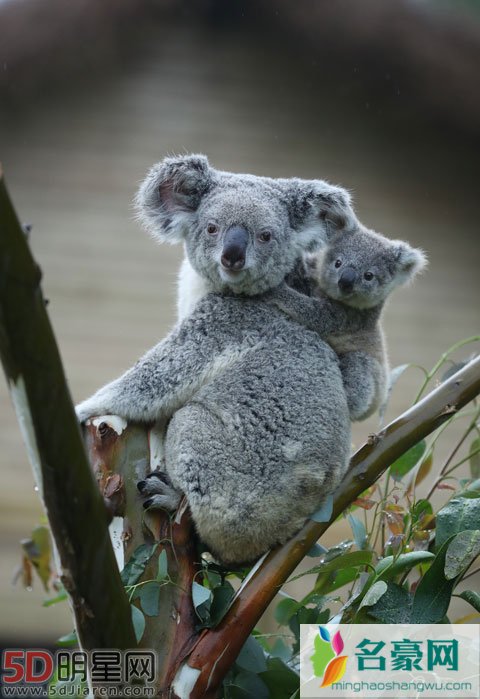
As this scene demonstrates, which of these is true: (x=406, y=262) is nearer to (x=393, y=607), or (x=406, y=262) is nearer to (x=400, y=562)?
(x=400, y=562)

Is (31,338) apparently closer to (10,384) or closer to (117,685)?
(10,384)

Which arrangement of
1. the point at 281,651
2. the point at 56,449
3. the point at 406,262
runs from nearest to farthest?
the point at 56,449
the point at 281,651
the point at 406,262

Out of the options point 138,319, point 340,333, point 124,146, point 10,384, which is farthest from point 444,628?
point 124,146

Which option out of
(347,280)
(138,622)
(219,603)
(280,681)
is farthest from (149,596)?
(347,280)

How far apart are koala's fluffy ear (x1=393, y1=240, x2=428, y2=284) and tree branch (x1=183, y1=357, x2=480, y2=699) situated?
79 centimetres

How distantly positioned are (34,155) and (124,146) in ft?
1.94

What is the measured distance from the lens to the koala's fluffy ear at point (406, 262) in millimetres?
3152

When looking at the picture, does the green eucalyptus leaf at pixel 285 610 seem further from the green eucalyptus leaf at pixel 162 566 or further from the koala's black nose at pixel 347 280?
the koala's black nose at pixel 347 280

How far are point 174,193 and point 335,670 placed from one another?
158 centimetres

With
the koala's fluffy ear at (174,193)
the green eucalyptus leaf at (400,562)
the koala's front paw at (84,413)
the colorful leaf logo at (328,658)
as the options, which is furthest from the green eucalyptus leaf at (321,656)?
the koala's fluffy ear at (174,193)

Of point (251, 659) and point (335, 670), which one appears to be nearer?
point (335, 670)

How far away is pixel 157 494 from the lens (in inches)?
92.9

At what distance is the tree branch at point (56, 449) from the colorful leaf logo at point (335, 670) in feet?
1.93

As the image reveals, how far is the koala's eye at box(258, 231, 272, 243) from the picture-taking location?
2.67m
